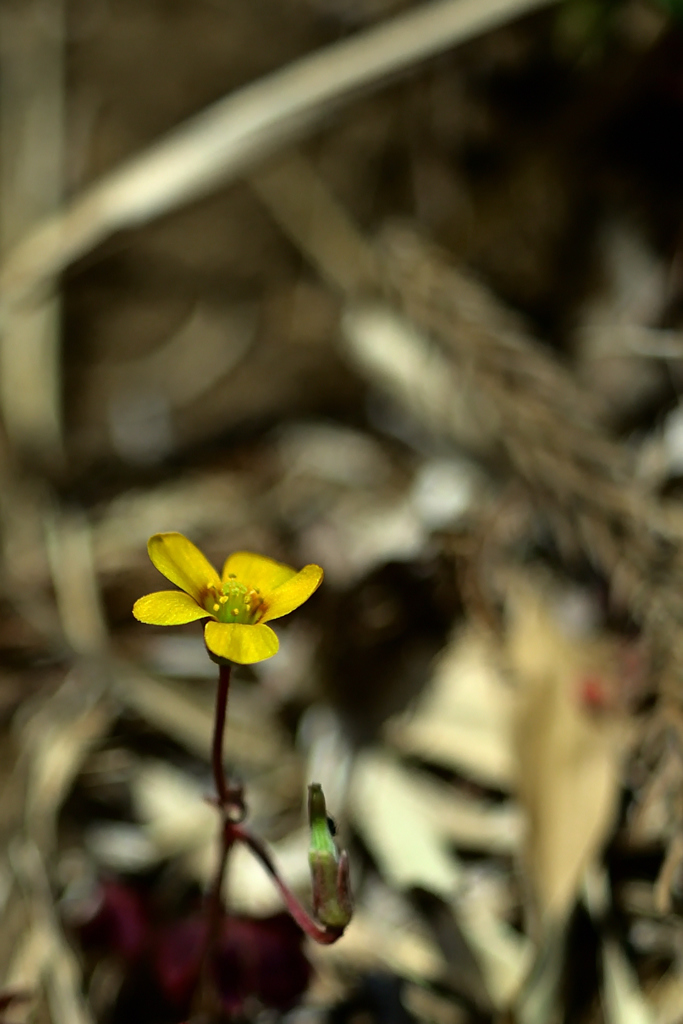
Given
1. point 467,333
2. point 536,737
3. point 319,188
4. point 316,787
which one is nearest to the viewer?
point 316,787

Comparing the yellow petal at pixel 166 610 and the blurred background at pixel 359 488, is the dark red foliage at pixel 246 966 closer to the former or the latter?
the blurred background at pixel 359 488

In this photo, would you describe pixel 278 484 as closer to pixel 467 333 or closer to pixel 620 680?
pixel 467 333

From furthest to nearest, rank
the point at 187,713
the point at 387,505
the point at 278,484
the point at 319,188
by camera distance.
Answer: the point at 319,188 < the point at 278,484 < the point at 387,505 < the point at 187,713

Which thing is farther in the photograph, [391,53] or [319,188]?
[319,188]

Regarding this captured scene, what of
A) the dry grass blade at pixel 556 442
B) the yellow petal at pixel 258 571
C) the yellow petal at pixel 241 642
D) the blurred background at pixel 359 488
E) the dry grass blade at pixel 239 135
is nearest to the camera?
the yellow petal at pixel 241 642

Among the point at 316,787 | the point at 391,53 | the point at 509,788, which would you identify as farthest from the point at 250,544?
the point at 391,53

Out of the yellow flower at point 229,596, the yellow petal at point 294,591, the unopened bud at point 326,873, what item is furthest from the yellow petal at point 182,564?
the unopened bud at point 326,873

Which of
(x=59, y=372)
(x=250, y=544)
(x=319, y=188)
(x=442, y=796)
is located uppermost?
(x=319, y=188)
